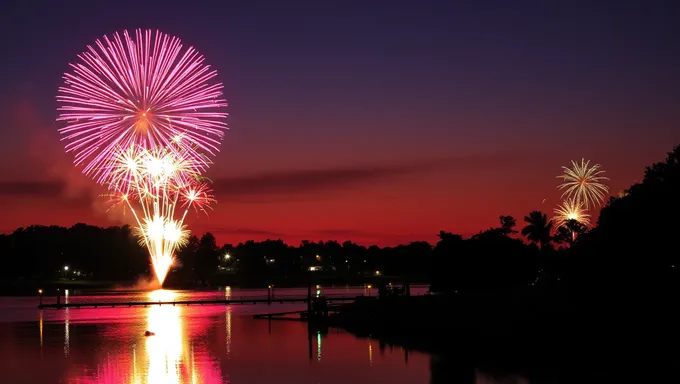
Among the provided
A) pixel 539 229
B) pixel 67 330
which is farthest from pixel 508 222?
pixel 67 330

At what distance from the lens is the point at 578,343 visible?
4481cm

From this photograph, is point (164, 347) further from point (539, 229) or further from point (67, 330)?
point (539, 229)

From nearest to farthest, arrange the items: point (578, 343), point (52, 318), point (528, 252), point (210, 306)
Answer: point (578, 343), point (528, 252), point (52, 318), point (210, 306)

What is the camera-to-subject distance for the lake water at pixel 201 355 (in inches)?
1610

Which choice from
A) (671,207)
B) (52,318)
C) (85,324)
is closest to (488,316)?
(671,207)

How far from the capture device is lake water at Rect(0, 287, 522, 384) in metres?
40.9

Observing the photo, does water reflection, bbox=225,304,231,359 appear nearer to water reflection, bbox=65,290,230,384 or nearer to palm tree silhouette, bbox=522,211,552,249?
water reflection, bbox=65,290,230,384

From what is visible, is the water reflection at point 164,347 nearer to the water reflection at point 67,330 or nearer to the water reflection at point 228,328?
the water reflection at point 228,328

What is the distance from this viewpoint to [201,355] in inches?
1966

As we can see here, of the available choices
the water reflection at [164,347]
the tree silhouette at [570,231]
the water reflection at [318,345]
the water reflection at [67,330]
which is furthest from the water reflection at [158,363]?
the tree silhouette at [570,231]

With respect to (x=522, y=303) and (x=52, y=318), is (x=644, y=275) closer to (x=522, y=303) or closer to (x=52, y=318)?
(x=522, y=303)

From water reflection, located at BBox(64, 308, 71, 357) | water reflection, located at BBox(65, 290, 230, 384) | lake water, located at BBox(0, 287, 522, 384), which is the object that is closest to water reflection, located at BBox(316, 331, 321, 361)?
lake water, located at BBox(0, 287, 522, 384)

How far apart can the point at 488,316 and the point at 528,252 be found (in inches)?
879

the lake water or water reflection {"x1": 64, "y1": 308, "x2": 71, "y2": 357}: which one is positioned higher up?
water reflection {"x1": 64, "y1": 308, "x2": 71, "y2": 357}
